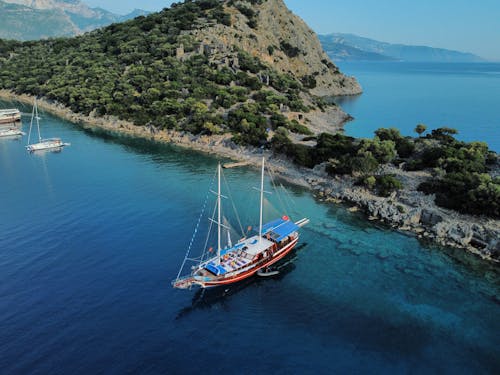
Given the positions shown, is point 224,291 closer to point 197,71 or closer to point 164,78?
point 164,78

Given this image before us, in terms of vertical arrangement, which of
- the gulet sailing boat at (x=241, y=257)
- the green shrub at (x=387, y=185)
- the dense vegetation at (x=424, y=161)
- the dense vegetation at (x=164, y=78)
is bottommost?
the gulet sailing boat at (x=241, y=257)

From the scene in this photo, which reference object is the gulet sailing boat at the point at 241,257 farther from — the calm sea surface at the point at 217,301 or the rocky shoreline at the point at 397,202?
the rocky shoreline at the point at 397,202

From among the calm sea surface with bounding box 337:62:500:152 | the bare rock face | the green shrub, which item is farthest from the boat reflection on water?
the bare rock face

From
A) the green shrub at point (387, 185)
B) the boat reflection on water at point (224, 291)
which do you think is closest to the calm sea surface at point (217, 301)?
the boat reflection on water at point (224, 291)

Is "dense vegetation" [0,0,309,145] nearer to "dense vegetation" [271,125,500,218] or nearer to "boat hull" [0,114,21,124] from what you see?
"dense vegetation" [271,125,500,218]

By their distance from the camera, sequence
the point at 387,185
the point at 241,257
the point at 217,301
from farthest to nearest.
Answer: the point at 387,185
the point at 241,257
the point at 217,301

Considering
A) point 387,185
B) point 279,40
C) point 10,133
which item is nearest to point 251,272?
point 387,185

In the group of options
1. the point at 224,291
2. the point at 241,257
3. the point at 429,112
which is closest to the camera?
the point at 224,291
